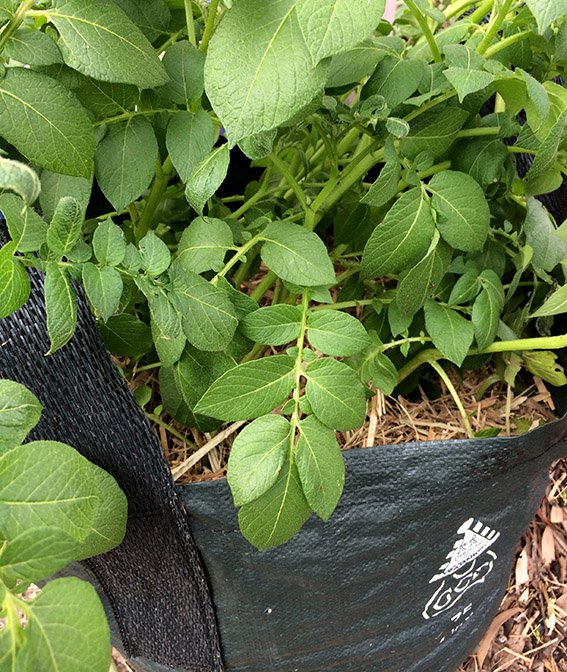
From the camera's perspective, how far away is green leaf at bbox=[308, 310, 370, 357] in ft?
1.85

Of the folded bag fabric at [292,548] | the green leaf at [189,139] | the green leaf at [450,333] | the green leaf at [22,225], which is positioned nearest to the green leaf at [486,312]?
the green leaf at [450,333]

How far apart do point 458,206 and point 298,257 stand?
0.16m

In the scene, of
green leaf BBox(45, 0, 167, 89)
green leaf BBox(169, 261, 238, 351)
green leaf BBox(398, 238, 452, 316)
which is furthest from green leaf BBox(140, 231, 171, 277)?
green leaf BBox(398, 238, 452, 316)

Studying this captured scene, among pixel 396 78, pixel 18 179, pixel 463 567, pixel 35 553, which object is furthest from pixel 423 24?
pixel 463 567

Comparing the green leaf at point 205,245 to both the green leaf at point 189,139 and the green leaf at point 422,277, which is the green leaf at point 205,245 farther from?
the green leaf at point 422,277

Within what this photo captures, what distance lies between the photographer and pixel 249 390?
539 mm

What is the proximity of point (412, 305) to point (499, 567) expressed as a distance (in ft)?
1.49

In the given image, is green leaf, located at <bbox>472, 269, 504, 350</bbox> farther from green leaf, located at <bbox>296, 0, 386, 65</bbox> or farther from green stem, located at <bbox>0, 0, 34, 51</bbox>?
green stem, located at <bbox>0, 0, 34, 51</bbox>

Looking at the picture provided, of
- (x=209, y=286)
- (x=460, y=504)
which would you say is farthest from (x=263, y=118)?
(x=460, y=504)

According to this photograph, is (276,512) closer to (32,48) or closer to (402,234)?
(402,234)

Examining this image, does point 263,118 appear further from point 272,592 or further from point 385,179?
point 272,592

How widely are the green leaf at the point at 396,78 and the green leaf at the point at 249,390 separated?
244 mm

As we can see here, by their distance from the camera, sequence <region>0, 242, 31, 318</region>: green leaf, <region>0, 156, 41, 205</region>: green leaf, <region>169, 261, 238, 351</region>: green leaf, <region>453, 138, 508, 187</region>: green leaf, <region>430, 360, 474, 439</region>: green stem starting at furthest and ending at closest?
<region>430, 360, 474, 439</region>: green stem
<region>453, 138, 508, 187</region>: green leaf
<region>169, 261, 238, 351</region>: green leaf
<region>0, 242, 31, 318</region>: green leaf
<region>0, 156, 41, 205</region>: green leaf

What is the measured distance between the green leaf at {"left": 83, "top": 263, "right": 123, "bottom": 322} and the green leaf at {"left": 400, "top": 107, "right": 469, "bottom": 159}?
0.99 ft
